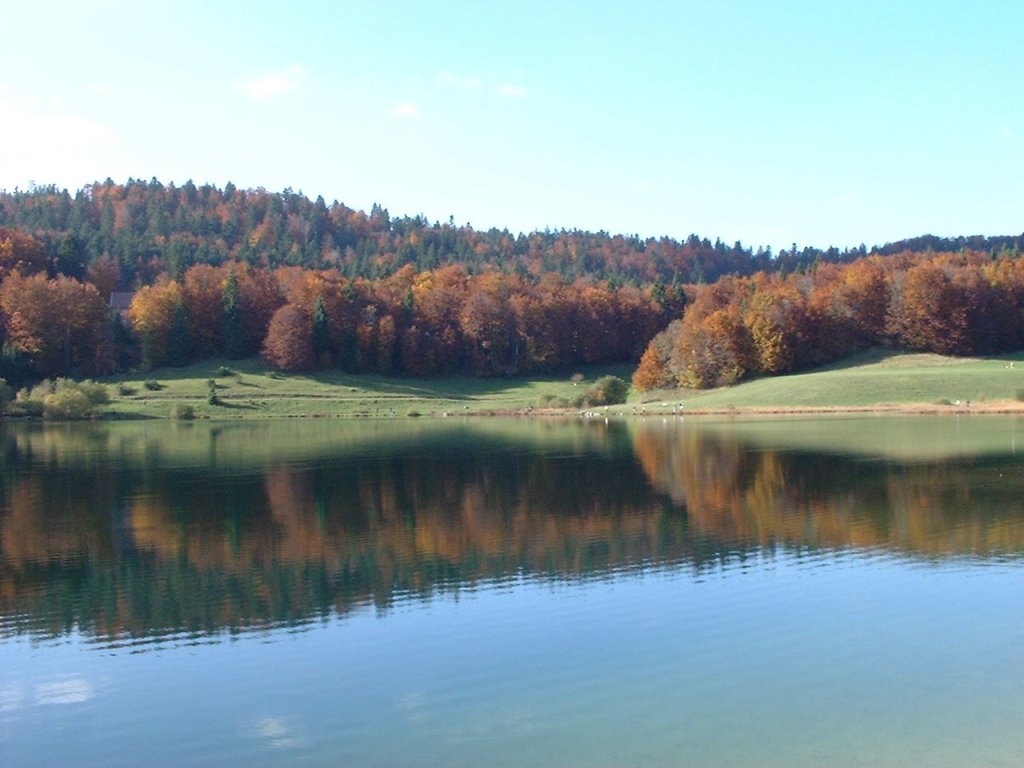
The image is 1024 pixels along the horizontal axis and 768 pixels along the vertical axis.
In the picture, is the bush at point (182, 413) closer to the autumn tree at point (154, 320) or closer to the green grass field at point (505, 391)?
the green grass field at point (505, 391)

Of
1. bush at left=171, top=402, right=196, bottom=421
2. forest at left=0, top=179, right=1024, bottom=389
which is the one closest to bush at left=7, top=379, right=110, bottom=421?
bush at left=171, top=402, right=196, bottom=421

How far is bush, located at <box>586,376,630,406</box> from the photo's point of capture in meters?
112

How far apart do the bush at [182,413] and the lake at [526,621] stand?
6098cm

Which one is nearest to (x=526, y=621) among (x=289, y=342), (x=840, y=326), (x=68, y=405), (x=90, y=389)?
(x=68, y=405)

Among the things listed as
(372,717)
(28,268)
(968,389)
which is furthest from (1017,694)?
(28,268)

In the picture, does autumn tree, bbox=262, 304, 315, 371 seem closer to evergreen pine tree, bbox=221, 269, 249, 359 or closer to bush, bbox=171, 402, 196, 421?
evergreen pine tree, bbox=221, 269, 249, 359

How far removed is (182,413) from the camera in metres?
105

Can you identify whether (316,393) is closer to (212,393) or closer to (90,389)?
(212,393)

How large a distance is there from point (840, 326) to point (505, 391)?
38.8 m

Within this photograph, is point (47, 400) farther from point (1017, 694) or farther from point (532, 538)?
point (1017, 694)

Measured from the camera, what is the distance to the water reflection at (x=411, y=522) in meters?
24.0

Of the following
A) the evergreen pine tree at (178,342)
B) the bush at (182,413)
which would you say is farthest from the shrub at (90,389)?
the evergreen pine tree at (178,342)

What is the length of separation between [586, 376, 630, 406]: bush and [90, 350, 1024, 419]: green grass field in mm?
1558

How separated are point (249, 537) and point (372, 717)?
56.0 feet
